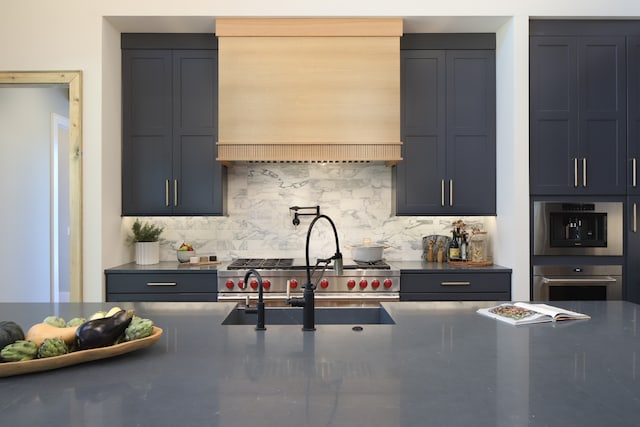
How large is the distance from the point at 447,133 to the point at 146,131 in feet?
7.95

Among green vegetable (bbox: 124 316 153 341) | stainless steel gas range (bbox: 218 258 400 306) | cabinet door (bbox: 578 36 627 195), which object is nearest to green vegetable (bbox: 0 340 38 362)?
green vegetable (bbox: 124 316 153 341)

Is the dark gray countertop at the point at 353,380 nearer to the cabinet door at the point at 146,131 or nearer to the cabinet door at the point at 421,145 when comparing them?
the cabinet door at the point at 421,145

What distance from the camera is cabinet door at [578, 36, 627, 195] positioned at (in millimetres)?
3703

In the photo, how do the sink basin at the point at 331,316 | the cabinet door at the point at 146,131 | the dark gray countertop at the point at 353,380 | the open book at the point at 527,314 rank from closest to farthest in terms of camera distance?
the dark gray countertop at the point at 353,380
the open book at the point at 527,314
the sink basin at the point at 331,316
the cabinet door at the point at 146,131

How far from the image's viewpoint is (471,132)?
12.9 ft

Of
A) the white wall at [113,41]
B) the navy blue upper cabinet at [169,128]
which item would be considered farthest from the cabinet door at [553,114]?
the navy blue upper cabinet at [169,128]

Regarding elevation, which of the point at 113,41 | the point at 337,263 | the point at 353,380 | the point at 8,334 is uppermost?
the point at 113,41

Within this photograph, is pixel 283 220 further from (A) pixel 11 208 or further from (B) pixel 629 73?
(B) pixel 629 73

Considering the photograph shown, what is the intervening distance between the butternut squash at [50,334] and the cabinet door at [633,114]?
3855 millimetres

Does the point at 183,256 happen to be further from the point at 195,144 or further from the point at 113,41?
the point at 113,41

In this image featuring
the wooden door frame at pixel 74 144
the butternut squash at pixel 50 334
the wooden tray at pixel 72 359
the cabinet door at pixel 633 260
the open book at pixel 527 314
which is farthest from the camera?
the cabinet door at pixel 633 260

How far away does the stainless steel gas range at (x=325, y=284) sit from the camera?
11.7 ft

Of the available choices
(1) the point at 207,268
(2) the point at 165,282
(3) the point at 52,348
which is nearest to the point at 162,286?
(2) the point at 165,282

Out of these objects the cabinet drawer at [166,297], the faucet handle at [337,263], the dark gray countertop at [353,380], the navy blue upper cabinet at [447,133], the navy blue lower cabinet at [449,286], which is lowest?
the cabinet drawer at [166,297]
